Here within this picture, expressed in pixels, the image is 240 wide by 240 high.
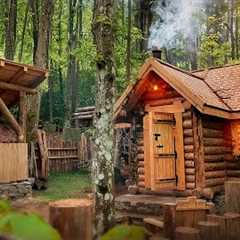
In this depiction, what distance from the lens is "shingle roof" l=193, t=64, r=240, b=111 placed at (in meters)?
12.7

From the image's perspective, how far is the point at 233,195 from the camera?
17.7ft

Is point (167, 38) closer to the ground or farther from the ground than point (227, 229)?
farther from the ground

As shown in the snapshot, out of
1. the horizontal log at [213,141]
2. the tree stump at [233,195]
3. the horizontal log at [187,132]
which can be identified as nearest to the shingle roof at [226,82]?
the horizontal log at [213,141]

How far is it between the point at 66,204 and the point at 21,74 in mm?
12613

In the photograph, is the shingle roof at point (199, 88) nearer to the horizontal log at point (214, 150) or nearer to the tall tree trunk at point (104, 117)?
the horizontal log at point (214, 150)

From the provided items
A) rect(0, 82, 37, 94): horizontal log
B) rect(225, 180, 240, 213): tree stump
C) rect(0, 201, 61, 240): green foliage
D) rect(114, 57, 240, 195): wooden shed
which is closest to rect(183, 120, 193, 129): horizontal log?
rect(114, 57, 240, 195): wooden shed

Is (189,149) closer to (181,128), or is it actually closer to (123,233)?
(181,128)

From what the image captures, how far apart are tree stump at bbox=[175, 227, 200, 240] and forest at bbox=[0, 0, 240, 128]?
50.5 ft

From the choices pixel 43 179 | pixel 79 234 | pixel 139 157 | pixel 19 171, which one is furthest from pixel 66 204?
pixel 43 179

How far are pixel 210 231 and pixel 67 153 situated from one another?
18312mm

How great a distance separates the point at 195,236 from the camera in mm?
4984

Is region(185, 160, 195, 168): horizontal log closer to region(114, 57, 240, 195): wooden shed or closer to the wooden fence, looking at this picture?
region(114, 57, 240, 195): wooden shed

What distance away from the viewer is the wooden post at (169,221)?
5457 millimetres

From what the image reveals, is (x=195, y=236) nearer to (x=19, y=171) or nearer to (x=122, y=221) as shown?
(x=122, y=221)
